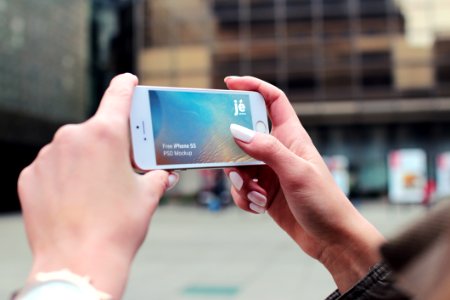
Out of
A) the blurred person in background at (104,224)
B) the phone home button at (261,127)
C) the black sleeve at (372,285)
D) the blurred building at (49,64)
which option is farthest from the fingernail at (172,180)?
the blurred building at (49,64)

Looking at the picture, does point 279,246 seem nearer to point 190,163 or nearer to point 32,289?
point 190,163

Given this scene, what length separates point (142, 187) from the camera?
1.02 m

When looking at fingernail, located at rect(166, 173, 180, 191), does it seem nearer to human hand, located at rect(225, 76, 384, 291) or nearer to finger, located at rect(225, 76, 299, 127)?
human hand, located at rect(225, 76, 384, 291)

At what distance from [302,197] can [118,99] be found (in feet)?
2.31

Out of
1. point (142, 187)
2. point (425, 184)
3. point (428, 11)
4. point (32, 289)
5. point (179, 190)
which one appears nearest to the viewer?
point (32, 289)

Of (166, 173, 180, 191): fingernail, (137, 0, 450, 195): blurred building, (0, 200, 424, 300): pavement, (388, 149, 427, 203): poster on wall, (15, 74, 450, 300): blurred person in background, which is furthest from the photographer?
(137, 0, 450, 195): blurred building

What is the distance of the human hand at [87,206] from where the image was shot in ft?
2.95

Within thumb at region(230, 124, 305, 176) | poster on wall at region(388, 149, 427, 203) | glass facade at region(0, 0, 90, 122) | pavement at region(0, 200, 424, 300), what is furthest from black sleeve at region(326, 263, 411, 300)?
glass facade at region(0, 0, 90, 122)

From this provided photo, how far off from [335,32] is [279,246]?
18463 millimetres

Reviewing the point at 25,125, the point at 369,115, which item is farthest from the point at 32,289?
the point at 369,115

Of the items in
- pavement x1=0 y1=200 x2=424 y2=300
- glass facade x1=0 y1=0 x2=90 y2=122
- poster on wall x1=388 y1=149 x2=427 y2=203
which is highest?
glass facade x1=0 y1=0 x2=90 y2=122

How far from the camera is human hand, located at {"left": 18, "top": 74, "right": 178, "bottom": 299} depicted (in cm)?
90

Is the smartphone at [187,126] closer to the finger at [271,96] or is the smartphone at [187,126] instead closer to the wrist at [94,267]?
the finger at [271,96]

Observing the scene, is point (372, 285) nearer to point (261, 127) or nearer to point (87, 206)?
point (87, 206)
